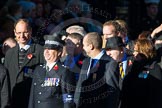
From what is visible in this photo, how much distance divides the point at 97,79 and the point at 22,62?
1.36 m

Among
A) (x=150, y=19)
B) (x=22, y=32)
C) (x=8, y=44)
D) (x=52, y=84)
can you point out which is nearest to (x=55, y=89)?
(x=52, y=84)

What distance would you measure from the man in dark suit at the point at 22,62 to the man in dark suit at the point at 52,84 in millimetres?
734

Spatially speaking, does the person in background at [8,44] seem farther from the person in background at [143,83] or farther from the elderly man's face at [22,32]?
the person in background at [143,83]

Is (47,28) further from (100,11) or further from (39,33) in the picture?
(100,11)

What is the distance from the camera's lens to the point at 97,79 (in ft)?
31.0

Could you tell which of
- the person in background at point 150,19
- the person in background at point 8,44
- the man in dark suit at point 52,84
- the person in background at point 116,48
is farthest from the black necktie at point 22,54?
the person in background at point 150,19

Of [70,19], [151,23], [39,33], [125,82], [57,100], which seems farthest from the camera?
[151,23]

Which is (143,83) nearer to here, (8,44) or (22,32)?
(22,32)

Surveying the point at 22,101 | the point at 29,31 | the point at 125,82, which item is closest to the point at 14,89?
the point at 22,101

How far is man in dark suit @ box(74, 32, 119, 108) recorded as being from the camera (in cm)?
941

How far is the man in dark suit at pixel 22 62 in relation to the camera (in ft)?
33.2

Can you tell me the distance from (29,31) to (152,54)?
6.11 feet

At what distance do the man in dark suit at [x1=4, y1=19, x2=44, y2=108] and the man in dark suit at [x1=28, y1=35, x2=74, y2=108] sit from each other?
734 mm

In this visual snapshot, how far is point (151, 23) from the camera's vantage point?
15.1 m
